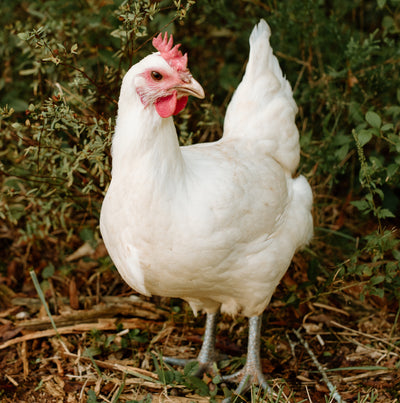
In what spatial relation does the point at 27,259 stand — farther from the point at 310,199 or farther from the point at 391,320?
the point at 391,320

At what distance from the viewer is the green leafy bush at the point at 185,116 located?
110 inches

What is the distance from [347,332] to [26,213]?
2.25 m

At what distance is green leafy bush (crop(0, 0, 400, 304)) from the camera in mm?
2783

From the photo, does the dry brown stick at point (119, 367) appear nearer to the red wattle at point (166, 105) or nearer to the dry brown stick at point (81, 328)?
the dry brown stick at point (81, 328)

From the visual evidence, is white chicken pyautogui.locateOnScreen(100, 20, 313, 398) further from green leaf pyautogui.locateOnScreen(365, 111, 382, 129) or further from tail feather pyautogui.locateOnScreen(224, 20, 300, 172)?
green leaf pyautogui.locateOnScreen(365, 111, 382, 129)

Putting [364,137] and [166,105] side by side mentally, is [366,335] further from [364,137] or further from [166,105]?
[166,105]

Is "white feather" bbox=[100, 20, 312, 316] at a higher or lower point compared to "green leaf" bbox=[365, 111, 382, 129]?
lower

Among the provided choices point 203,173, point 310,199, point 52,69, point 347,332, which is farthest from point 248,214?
point 52,69

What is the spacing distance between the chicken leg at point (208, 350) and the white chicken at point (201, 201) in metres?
0.13

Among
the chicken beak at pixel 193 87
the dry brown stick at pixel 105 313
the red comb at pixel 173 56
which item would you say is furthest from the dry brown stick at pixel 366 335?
the red comb at pixel 173 56

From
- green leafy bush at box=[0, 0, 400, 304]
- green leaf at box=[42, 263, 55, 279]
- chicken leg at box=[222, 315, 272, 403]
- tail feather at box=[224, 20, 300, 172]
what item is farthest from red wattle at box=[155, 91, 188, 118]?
green leaf at box=[42, 263, 55, 279]

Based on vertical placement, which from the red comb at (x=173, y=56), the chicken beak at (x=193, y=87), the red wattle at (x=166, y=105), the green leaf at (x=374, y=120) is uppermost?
the red comb at (x=173, y=56)

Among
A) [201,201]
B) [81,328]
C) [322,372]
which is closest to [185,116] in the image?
[201,201]

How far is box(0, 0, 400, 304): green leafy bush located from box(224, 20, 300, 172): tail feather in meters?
0.29
